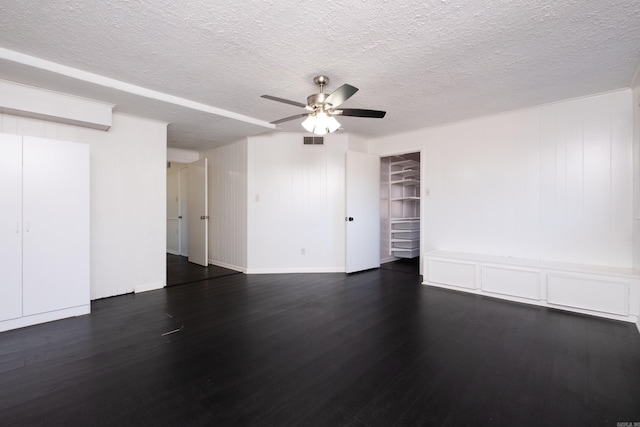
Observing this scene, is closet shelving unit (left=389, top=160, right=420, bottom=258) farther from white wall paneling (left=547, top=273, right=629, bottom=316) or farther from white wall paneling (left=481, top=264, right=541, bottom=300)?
white wall paneling (left=547, top=273, right=629, bottom=316)

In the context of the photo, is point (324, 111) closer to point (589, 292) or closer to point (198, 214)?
point (589, 292)

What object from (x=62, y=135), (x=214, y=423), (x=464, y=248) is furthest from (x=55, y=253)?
(x=464, y=248)

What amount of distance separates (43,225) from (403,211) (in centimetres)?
609

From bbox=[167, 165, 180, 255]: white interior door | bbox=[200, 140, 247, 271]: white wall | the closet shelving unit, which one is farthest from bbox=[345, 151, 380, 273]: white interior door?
bbox=[167, 165, 180, 255]: white interior door

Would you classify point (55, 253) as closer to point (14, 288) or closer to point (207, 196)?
point (14, 288)

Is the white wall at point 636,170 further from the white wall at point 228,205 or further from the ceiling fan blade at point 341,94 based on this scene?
the white wall at point 228,205

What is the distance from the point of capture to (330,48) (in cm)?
238

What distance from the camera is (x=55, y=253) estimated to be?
9.51ft

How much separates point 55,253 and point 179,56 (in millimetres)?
2387

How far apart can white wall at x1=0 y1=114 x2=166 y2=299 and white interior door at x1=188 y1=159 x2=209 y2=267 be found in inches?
51.0

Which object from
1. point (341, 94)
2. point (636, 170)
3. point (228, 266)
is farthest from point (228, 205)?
point (636, 170)

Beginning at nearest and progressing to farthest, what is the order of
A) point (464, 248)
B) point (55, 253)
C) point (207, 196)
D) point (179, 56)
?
point (179, 56) → point (55, 253) → point (464, 248) → point (207, 196)

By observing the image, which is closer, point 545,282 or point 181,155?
point 545,282

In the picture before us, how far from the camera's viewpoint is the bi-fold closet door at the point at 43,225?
2.66 meters
